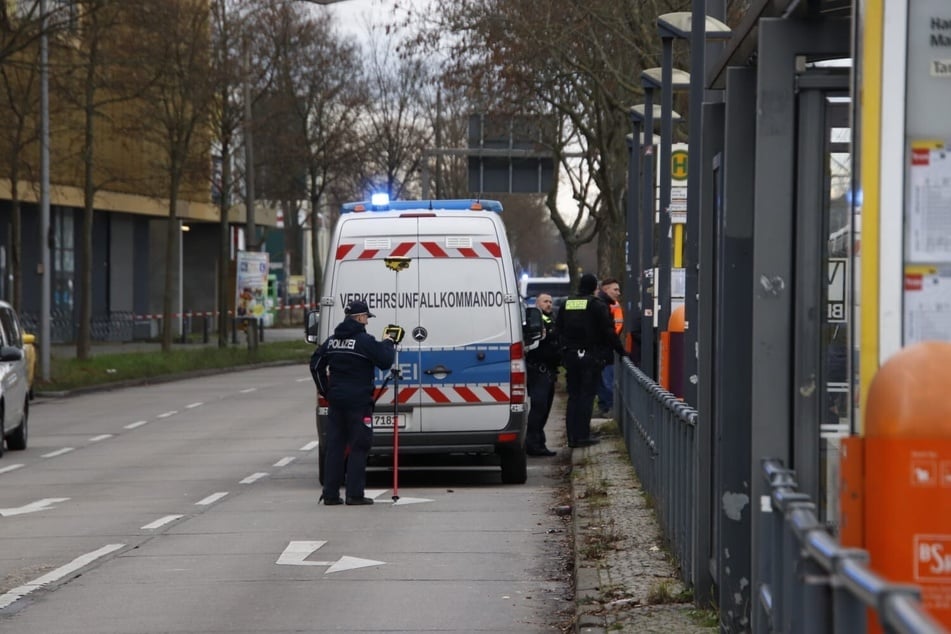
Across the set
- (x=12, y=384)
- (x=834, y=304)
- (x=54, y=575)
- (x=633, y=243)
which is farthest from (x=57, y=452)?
(x=834, y=304)

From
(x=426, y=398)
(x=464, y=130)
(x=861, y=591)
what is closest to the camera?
(x=861, y=591)

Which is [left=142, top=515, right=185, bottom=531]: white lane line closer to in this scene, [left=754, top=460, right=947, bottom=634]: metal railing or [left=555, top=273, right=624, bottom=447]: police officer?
[left=555, top=273, right=624, bottom=447]: police officer

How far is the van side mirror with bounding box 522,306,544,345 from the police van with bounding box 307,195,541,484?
3.01ft

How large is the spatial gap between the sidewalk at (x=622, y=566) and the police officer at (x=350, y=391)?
1.83 m

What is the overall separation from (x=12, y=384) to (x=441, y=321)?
6.90 metres

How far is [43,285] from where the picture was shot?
34000mm

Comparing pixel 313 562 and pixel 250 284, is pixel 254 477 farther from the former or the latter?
pixel 250 284

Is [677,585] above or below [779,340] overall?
below

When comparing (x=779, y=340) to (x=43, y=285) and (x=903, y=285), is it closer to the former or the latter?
(x=903, y=285)

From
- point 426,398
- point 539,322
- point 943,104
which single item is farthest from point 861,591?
point 539,322

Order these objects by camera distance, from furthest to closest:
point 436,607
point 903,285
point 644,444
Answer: point 644,444 < point 436,607 < point 903,285

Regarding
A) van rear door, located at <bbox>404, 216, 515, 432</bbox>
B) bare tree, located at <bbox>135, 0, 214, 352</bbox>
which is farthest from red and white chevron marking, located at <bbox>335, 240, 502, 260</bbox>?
bare tree, located at <bbox>135, 0, 214, 352</bbox>

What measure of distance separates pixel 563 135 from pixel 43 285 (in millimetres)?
17913

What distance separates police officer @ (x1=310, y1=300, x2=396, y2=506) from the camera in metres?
14.4
